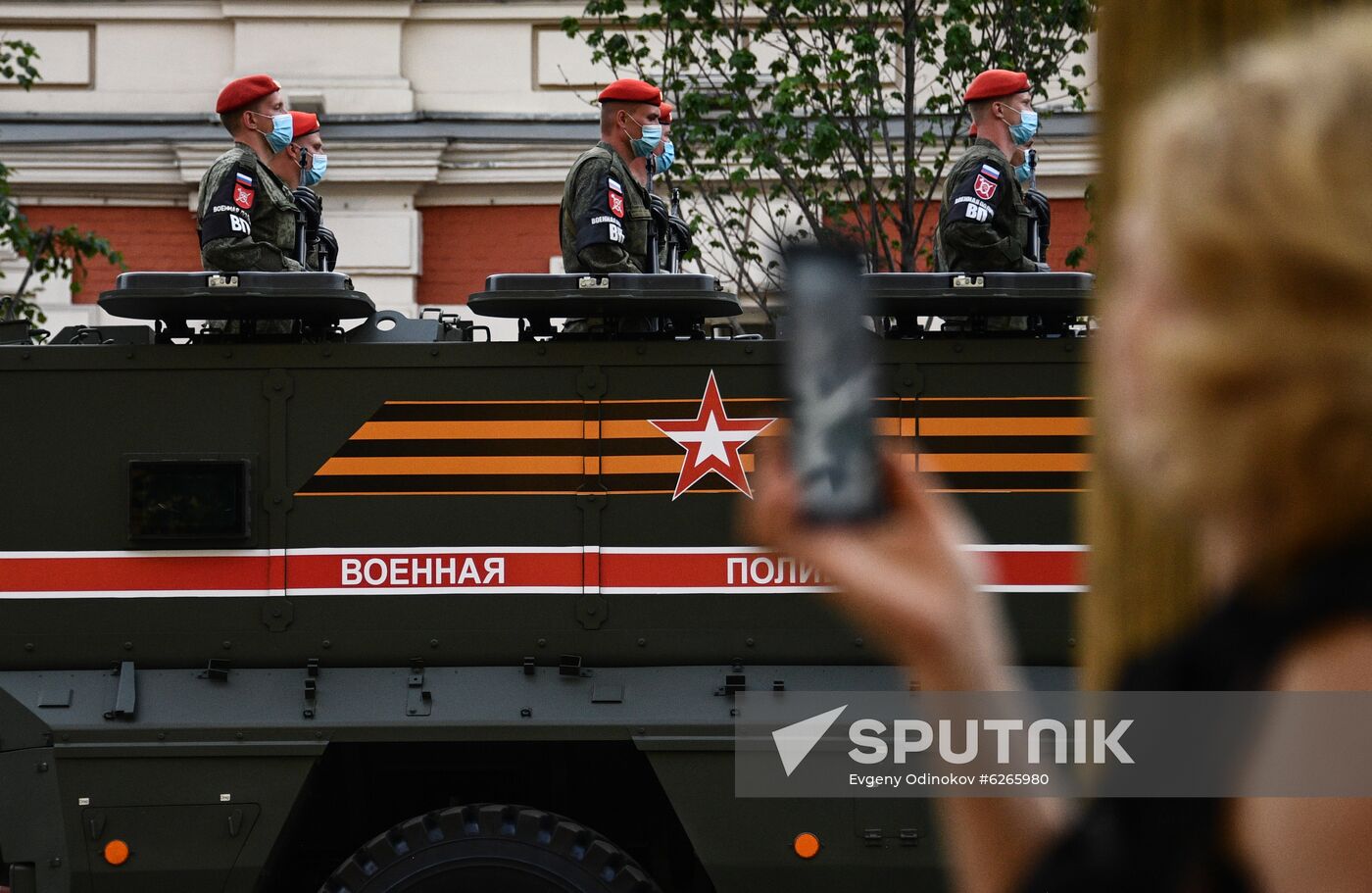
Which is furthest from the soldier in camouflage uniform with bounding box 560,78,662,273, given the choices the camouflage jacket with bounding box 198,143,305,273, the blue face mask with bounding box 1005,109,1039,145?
the blue face mask with bounding box 1005,109,1039,145

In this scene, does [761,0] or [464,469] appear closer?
[464,469]

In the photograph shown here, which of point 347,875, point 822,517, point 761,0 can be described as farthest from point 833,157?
point 822,517

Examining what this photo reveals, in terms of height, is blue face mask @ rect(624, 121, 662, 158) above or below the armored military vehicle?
above

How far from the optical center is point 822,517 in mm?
1381

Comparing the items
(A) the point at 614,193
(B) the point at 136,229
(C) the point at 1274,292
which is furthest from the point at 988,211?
(B) the point at 136,229

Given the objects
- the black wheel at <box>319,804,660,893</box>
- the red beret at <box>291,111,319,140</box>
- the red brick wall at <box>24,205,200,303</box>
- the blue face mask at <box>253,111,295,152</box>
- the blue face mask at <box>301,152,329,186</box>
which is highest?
the red brick wall at <box>24,205,200,303</box>

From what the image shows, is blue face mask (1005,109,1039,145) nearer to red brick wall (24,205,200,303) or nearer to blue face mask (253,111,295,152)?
blue face mask (253,111,295,152)

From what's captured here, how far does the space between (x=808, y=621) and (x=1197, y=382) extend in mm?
4119

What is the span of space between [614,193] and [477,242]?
7.42m

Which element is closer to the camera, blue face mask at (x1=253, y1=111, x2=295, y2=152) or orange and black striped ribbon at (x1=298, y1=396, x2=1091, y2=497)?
orange and black striped ribbon at (x1=298, y1=396, x2=1091, y2=497)

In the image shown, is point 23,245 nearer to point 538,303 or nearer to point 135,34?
point 135,34

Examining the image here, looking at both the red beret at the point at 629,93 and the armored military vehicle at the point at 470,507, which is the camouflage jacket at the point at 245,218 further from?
the red beret at the point at 629,93

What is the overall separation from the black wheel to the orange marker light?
583 millimetres

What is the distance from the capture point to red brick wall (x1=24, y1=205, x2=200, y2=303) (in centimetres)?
1336
